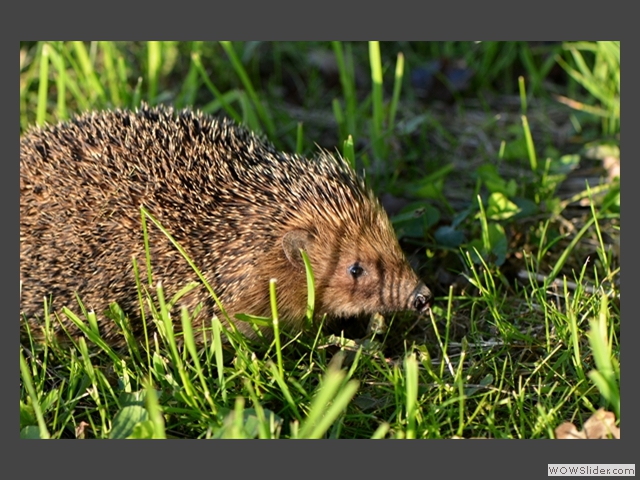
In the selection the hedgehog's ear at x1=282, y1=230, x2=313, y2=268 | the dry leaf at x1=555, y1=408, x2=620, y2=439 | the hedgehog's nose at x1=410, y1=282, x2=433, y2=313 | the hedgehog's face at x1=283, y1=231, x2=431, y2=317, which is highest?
the hedgehog's ear at x1=282, y1=230, x2=313, y2=268

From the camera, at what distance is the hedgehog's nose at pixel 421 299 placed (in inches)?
179

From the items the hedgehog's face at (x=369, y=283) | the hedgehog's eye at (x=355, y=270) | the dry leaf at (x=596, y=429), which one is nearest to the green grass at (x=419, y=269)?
the dry leaf at (x=596, y=429)

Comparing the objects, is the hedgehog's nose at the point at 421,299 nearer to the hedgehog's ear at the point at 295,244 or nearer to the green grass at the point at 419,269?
the green grass at the point at 419,269

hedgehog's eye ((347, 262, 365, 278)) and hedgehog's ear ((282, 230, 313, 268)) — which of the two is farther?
hedgehog's eye ((347, 262, 365, 278))

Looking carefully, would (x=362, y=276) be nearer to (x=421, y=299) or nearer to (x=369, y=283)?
(x=369, y=283)

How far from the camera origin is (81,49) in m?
6.29

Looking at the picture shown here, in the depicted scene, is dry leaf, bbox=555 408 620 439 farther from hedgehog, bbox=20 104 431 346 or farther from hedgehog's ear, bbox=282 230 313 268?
hedgehog's ear, bbox=282 230 313 268

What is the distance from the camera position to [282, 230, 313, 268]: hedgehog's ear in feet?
14.8

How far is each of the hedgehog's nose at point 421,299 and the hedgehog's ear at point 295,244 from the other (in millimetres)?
704

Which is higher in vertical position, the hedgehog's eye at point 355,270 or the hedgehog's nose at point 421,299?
the hedgehog's eye at point 355,270

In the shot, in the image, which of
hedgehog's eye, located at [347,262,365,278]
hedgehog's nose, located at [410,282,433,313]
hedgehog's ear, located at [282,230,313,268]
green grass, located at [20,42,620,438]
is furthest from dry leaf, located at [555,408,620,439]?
hedgehog's ear, located at [282,230,313,268]

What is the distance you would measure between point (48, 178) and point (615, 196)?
384 centimetres

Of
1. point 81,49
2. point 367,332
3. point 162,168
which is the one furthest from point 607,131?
point 81,49

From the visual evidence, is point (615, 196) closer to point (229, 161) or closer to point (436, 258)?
point (436, 258)
